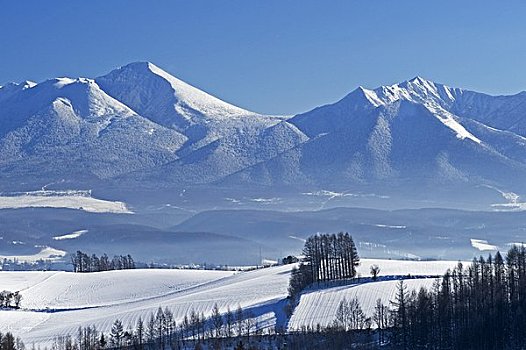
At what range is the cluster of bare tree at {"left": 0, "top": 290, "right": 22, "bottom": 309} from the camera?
114631 millimetres

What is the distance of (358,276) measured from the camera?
10338 cm

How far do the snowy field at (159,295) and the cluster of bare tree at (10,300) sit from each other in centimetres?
111

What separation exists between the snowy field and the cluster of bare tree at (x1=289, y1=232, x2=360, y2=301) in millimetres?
2428

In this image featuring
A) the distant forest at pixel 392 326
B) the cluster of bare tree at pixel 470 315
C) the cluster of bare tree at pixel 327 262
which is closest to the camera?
the cluster of bare tree at pixel 470 315

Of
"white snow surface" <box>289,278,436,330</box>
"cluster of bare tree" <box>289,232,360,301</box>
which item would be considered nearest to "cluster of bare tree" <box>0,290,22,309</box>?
"cluster of bare tree" <box>289,232,360,301</box>

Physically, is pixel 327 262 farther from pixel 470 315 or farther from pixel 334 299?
pixel 470 315

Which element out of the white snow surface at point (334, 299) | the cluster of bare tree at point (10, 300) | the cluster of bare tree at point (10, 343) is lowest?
the cluster of bare tree at point (10, 343)

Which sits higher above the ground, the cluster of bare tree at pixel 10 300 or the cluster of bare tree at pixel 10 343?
the cluster of bare tree at pixel 10 300

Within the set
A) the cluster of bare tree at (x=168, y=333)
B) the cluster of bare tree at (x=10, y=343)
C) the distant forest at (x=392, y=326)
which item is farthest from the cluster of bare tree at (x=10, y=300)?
the distant forest at (x=392, y=326)

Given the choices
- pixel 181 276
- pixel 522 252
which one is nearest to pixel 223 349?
pixel 522 252

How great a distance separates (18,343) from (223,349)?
21317 millimetres

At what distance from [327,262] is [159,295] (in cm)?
2421

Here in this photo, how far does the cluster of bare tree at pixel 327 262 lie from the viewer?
336ft

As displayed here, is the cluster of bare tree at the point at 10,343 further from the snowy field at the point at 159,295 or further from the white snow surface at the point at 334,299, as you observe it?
the white snow surface at the point at 334,299
